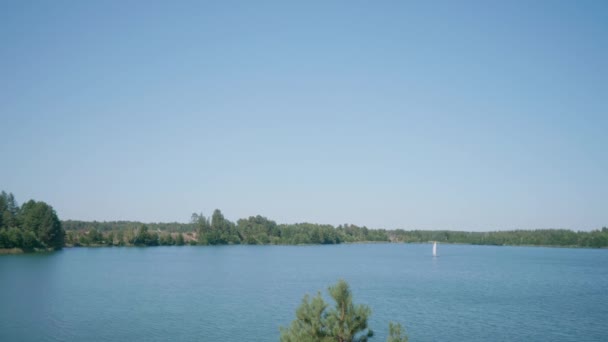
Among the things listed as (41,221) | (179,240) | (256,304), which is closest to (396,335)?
(256,304)

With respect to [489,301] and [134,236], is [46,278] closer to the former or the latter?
[489,301]

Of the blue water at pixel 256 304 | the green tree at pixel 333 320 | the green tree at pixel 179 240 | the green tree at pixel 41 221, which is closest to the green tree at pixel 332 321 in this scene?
the green tree at pixel 333 320

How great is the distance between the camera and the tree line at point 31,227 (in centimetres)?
11181

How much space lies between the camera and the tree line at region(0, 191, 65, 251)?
112m

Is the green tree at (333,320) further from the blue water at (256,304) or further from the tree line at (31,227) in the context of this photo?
the tree line at (31,227)

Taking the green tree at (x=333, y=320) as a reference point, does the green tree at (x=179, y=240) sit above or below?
below

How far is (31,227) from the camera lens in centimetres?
11975

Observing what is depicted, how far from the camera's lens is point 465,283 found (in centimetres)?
7531

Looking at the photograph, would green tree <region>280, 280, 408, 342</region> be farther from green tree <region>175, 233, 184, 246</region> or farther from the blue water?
green tree <region>175, 233, 184, 246</region>

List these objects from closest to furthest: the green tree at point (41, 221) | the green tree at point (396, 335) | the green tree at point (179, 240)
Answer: the green tree at point (396, 335) → the green tree at point (41, 221) → the green tree at point (179, 240)

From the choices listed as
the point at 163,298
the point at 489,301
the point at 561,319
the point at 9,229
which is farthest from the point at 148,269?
the point at 561,319

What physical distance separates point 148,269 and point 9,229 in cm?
4787

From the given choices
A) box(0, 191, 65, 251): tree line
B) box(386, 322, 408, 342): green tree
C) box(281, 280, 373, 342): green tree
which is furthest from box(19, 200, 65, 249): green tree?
box(386, 322, 408, 342): green tree

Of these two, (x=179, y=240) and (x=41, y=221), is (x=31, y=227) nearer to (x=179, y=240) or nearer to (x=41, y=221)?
(x=41, y=221)
